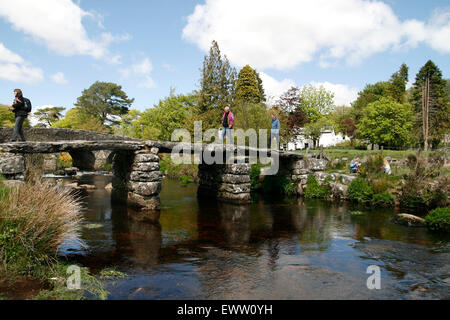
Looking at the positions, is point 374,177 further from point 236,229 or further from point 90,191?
point 90,191

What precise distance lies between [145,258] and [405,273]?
597 cm

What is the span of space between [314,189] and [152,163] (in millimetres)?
9664

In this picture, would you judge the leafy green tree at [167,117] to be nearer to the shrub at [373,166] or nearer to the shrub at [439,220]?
the shrub at [373,166]

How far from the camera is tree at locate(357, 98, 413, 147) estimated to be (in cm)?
3628

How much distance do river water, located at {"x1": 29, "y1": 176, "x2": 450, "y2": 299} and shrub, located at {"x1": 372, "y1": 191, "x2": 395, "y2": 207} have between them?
1128 mm

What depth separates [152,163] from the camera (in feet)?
40.5

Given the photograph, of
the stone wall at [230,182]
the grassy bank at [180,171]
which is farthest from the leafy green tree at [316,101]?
the stone wall at [230,182]

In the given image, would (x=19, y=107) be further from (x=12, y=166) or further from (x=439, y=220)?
(x=439, y=220)

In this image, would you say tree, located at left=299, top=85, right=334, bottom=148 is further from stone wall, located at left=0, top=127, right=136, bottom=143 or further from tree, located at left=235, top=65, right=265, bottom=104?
stone wall, located at left=0, top=127, right=136, bottom=143

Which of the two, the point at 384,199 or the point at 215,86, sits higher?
the point at 215,86

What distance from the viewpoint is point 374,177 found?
15.3m

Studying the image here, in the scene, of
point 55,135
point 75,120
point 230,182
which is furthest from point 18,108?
point 75,120

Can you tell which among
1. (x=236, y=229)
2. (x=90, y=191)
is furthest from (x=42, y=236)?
(x=90, y=191)

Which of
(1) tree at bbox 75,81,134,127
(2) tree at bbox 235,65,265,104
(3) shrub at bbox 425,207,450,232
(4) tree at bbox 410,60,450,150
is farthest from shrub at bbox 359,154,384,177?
(1) tree at bbox 75,81,134,127
